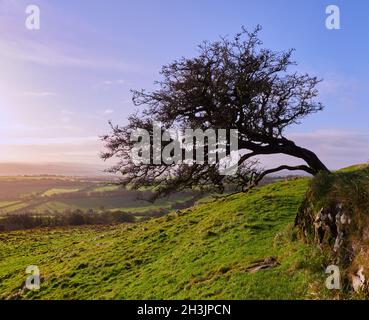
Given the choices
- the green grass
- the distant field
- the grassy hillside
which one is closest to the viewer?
the grassy hillside

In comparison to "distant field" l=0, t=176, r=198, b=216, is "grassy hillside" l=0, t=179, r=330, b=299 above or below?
A: above

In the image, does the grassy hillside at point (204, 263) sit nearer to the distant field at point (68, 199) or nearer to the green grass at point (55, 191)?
the distant field at point (68, 199)

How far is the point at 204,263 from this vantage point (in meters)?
18.9

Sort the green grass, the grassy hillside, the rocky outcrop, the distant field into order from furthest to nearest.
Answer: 1. the green grass
2. the distant field
3. the grassy hillside
4. the rocky outcrop

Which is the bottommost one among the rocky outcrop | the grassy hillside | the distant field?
the distant field

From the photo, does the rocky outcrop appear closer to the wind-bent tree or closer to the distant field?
the wind-bent tree

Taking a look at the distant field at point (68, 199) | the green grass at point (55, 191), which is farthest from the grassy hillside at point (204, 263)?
the green grass at point (55, 191)

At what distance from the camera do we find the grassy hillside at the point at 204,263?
14367 millimetres

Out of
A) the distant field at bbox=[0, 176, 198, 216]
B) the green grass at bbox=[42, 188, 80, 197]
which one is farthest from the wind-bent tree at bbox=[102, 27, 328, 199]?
the green grass at bbox=[42, 188, 80, 197]

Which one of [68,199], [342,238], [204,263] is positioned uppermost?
[342,238]

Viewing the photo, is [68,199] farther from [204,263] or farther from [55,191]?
[204,263]

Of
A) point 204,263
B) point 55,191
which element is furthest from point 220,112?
point 55,191

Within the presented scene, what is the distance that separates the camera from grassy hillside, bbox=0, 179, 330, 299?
14.4 m
